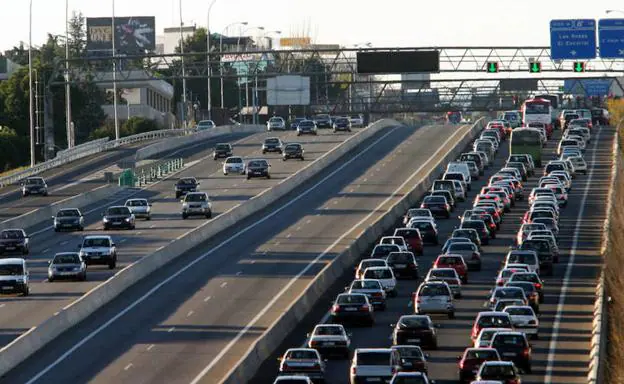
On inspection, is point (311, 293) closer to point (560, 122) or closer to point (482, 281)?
point (482, 281)

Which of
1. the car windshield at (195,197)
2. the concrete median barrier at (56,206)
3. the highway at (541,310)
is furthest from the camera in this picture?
the car windshield at (195,197)

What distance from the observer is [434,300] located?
165 ft

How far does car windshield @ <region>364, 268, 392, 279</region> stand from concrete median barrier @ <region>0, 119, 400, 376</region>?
324 inches

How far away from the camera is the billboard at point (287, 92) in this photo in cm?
16500

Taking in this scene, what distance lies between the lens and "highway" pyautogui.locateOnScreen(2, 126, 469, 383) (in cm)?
4259

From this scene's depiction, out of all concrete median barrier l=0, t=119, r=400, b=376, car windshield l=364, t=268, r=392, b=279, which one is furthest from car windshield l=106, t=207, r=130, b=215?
car windshield l=364, t=268, r=392, b=279

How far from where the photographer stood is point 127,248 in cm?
6950

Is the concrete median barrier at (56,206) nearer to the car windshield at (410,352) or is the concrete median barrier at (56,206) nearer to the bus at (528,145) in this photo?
the bus at (528,145)

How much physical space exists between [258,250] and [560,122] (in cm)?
7448

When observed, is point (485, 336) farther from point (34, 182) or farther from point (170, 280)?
point (34, 182)

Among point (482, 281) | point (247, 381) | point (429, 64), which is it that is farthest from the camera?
point (429, 64)

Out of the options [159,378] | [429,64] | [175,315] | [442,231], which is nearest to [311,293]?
[175,315]

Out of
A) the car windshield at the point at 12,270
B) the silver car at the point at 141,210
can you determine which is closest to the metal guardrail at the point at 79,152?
the silver car at the point at 141,210

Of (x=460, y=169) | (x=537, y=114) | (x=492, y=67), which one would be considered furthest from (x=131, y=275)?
(x=537, y=114)
